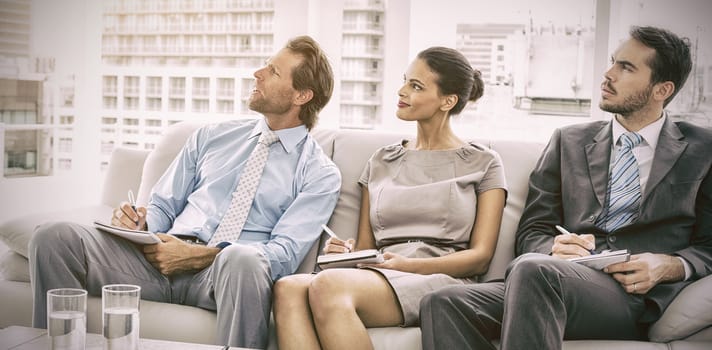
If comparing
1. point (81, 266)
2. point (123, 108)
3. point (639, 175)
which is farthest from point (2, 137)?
point (639, 175)

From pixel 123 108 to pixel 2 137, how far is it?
0.75 metres

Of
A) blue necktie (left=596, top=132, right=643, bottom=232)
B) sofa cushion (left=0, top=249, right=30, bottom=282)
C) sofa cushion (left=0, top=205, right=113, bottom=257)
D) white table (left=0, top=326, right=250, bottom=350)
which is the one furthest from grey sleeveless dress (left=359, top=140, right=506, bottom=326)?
sofa cushion (left=0, top=249, right=30, bottom=282)

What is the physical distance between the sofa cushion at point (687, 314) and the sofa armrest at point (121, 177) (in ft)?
6.29

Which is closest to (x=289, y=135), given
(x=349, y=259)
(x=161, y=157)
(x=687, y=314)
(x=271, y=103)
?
(x=271, y=103)

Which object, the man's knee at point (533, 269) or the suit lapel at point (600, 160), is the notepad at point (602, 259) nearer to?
the man's knee at point (533, 269)

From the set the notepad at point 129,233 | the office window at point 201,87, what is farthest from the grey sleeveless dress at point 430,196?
the office window at point 201,87

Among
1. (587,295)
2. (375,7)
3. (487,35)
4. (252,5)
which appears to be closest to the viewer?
(587,295)

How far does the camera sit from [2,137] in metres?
4.25

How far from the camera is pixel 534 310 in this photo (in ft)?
5.47

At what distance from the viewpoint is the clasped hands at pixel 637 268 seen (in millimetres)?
1885

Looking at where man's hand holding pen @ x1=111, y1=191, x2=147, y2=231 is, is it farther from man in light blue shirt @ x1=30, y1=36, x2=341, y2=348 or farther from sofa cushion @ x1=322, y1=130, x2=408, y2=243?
sofa cushion @ x1=322, y1=130, x2=408, y2=243

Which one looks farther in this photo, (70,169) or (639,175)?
(70,169)

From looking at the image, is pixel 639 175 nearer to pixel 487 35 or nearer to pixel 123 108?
pixel 487 35

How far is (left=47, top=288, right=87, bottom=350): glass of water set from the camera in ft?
4.28
